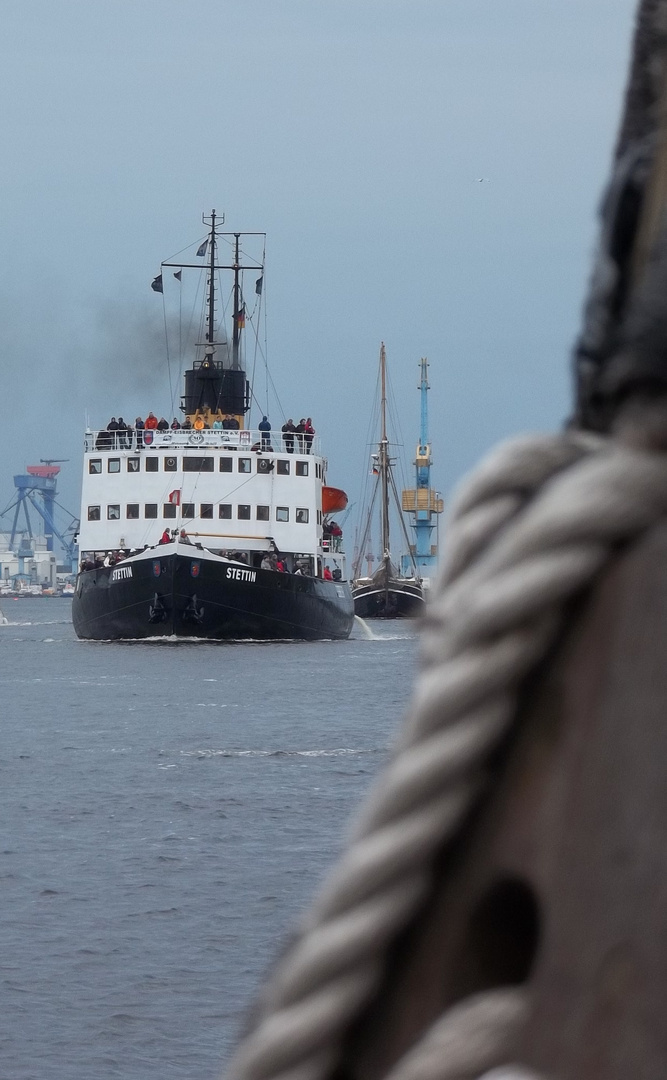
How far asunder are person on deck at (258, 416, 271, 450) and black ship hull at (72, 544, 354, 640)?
4.27 meters

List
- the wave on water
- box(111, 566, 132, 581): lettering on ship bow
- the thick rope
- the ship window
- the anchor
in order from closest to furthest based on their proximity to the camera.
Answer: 1. the thick rope
2. the wave on water
3. box(111, 566, 132, 581): lettering on ship bow
4. the anchor
5. the ship window

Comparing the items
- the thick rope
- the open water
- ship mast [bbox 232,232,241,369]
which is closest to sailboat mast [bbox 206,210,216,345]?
ship mast [bbox 232,232,241,369]

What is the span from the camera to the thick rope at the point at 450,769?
0.96 meters

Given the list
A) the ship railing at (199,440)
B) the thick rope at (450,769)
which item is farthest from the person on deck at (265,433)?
the thick rope at (450,769)

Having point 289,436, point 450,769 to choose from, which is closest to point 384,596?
point 289,436

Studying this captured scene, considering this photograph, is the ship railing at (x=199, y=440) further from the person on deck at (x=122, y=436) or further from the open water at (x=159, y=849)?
the open water at (x=159, y=849)

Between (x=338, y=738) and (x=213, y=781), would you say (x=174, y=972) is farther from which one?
(x=338, y=738)

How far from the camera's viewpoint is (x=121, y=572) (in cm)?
3897

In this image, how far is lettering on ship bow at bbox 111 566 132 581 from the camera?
3878 centimetres

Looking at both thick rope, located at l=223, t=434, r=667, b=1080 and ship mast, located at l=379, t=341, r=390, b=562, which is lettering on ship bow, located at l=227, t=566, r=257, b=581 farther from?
thick rope, located at l=223, t=434, r=667, b=1080

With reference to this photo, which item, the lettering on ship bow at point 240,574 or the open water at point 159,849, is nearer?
the open water at point 159,849

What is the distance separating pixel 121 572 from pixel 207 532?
11.5ft

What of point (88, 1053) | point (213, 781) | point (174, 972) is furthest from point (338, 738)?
point (88, 1053)

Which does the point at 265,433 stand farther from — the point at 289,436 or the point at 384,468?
the point at 384,468
